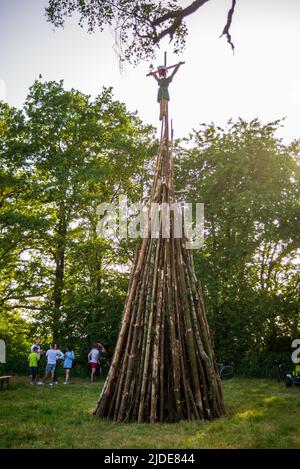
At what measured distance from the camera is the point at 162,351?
7.75 metres

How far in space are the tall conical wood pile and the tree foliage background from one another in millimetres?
8731

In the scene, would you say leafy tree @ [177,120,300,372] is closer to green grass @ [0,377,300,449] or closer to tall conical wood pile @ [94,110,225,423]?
green grass @ [0,377,300,449]

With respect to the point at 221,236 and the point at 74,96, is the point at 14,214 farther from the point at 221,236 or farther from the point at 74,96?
the point at 221,236

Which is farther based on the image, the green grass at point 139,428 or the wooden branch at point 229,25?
the wooden branch at point 229,25

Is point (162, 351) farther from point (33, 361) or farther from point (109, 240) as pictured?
point (109, 240)

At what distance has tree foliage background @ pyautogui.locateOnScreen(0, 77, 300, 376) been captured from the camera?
17.4 m

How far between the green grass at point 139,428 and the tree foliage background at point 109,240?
689 cm

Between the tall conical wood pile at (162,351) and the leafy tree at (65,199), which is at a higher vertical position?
the leafy tree at (65,199)

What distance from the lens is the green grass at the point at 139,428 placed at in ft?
20.2

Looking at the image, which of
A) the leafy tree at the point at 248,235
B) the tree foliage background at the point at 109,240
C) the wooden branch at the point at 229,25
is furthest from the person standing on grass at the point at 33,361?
Answer: the wooden branch at the point at 229,25

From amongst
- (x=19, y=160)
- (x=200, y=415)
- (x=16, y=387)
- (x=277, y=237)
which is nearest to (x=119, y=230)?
(x=19, y=160)

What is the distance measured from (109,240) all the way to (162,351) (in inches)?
494

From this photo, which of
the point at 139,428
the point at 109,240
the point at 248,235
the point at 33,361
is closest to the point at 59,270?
the point at 109,240

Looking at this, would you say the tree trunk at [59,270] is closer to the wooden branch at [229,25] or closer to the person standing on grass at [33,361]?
the person standing on grass at [33,361]
